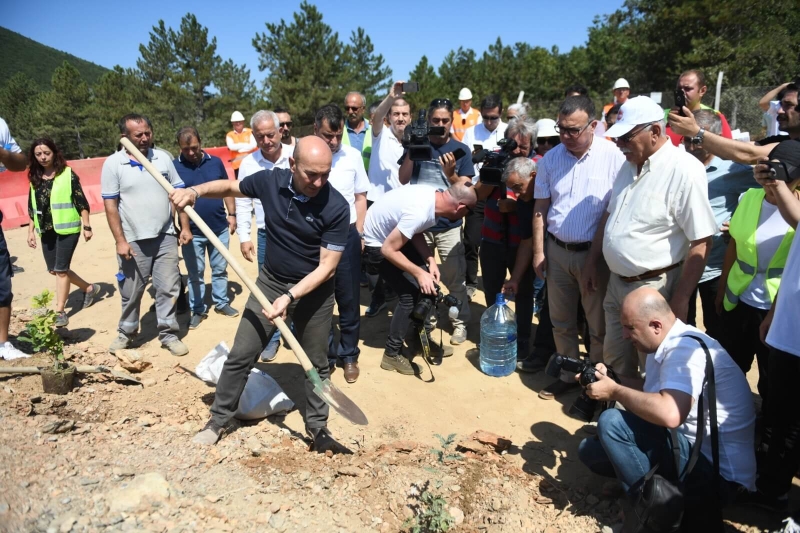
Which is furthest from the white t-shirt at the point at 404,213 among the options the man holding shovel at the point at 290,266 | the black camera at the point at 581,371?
the black camera at the point at 581,371

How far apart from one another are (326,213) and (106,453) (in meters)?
1.93

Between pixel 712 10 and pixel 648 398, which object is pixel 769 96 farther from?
pixel 712 10

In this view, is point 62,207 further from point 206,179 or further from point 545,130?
point 545,130

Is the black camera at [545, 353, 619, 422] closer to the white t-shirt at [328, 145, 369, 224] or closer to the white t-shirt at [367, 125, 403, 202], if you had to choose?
the white t-shirt at [328, 145, 369, 224]

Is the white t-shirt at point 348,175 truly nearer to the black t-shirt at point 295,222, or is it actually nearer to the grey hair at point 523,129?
the black t-shirt at point 295,222

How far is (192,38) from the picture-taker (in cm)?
2889

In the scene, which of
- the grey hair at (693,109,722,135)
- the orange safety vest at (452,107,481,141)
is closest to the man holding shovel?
the grey hair at (693,109,722,135)

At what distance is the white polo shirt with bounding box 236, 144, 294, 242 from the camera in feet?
16.6

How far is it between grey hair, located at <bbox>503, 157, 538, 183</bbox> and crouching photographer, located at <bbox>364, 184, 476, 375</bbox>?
0.37 m

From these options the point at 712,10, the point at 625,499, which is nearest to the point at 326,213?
the point at 625,499

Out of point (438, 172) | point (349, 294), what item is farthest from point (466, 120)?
point (349, 294)

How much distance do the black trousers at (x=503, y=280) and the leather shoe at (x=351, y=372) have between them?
1.39m

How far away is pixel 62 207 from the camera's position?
5777 mm

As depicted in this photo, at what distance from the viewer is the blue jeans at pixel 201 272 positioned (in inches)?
234
